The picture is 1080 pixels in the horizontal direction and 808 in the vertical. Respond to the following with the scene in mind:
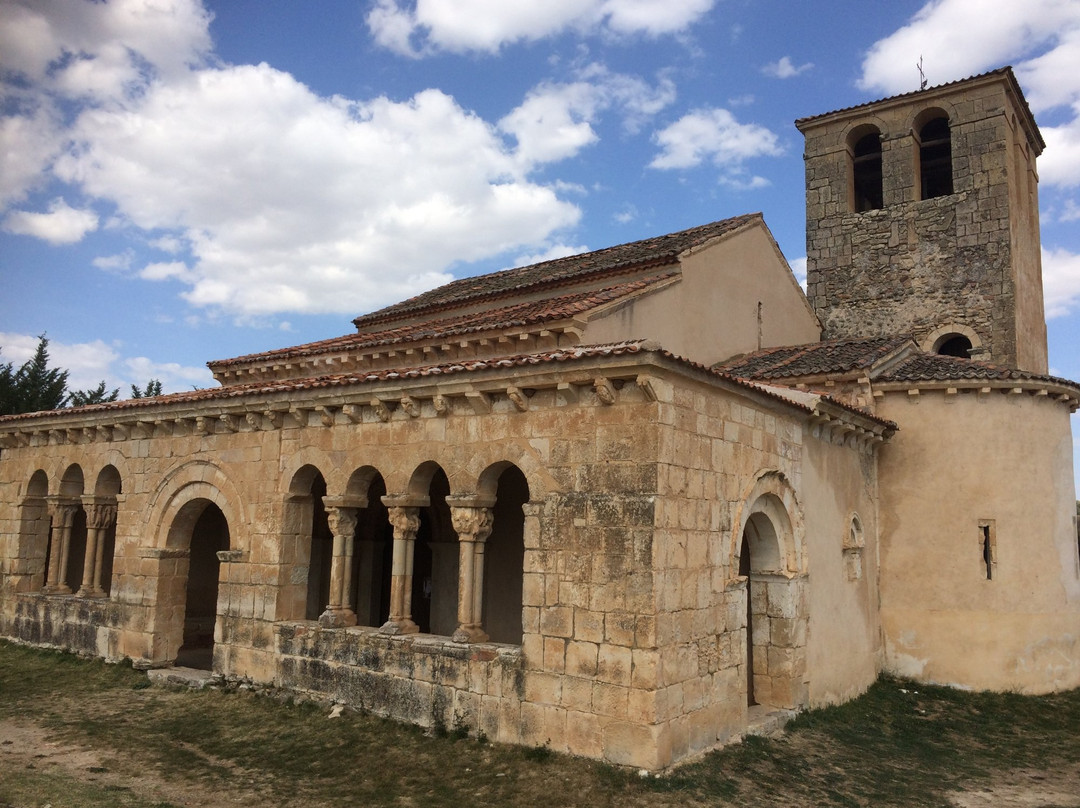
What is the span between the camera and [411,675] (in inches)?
316

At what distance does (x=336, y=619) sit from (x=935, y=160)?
49.3 ft

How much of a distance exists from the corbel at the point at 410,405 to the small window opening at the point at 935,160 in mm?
12999

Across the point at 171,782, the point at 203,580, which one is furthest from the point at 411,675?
the point at 203,580

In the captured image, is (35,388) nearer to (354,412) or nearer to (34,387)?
(34,387)

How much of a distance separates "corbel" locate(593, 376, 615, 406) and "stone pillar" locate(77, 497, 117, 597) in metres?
8.54

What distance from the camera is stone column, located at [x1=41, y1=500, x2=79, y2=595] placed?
12453 mm

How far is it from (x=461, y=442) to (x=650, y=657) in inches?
111

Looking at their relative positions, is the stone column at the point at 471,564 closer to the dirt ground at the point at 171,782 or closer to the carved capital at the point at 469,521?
the carved capital at the point at 469,521

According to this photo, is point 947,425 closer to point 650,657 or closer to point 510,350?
point 510,350

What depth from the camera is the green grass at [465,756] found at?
21.2ft

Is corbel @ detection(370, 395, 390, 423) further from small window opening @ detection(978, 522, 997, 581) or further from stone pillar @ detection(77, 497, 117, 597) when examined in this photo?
small window opening @ detection(978, 522, 997, 581)

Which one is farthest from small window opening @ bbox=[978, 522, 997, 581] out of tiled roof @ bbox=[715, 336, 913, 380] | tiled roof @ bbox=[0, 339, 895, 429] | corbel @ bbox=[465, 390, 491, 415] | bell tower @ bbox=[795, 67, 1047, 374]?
corbel @ bbox=[465, 390, 491, 415]

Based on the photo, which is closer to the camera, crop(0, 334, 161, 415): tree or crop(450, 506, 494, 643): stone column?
crop(450, 506, 494, 643): stone column

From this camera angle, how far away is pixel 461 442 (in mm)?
8156
